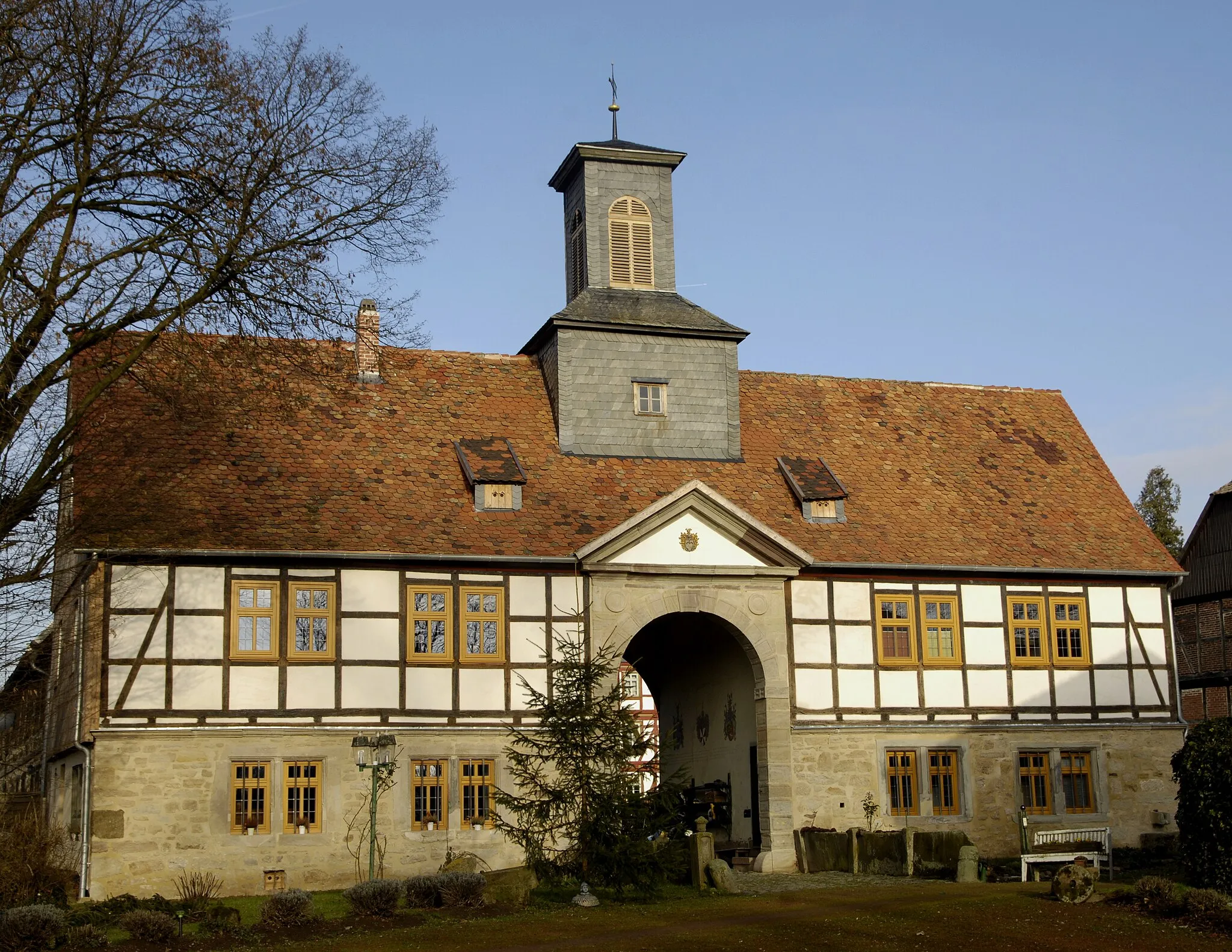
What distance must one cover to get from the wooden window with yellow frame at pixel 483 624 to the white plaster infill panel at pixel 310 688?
231 centimetres

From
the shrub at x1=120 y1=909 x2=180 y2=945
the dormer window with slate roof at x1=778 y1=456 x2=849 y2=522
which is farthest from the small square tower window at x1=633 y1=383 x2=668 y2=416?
the shrub at x1=120 y1=909 x2=180 y2=945

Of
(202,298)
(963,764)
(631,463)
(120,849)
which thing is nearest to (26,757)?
(120,849)

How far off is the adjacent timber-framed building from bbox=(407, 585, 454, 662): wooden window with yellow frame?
0.21 feet

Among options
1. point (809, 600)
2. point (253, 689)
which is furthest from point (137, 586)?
point (809, 600)

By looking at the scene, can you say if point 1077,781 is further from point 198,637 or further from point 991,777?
point 198,637

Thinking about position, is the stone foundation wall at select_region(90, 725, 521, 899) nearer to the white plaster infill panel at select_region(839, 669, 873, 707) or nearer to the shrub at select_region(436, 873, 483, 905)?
the shrub at select_region(436, 873, 483, 905)

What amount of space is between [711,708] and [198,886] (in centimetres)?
1150

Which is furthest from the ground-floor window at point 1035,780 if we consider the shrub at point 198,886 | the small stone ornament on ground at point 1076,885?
the shrub at point 198,886

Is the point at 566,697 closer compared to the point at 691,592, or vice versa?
the point at 566,697

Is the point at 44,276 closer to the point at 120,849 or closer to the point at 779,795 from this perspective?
the point at 120,849

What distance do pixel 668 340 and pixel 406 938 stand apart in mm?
14874

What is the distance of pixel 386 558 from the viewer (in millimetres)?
25625

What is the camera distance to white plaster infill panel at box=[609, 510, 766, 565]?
88.7 feet

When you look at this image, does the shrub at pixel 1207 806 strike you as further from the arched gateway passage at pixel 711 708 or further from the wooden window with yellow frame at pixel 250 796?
the wooden window with yellow frame at pixel 250 796
